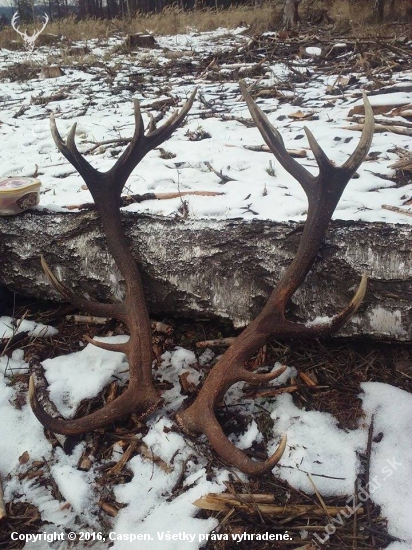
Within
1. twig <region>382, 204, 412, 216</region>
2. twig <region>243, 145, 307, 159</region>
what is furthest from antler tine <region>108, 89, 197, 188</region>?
twig <region>243, 145, 307, 159</region>

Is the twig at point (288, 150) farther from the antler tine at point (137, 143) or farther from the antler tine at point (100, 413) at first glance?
the antler tine at point (100, 413)

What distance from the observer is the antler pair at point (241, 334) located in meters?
1.79

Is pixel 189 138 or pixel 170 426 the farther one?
pixel 189 138

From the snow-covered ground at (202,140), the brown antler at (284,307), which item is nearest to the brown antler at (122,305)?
the brown antler at (284,307)

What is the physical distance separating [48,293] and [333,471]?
1706mm

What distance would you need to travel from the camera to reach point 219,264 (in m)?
2.22

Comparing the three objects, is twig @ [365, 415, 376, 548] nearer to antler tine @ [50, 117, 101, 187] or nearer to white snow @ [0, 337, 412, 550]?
white snow @ [0, 337, 412, 550]

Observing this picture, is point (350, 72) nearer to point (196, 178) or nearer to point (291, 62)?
point (291, 62)

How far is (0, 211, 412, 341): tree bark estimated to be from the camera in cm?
204

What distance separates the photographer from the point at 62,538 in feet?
5.28

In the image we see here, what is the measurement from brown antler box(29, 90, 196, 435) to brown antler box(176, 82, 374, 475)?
0.73 ft

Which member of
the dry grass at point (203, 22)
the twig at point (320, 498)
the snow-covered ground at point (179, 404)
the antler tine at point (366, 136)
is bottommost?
the twig at point (320, 498)

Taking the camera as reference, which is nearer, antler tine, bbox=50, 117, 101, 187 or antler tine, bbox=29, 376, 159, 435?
antler tine, bbox=29, 376, 159, 435

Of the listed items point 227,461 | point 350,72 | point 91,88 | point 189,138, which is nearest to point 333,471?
point 227,461
